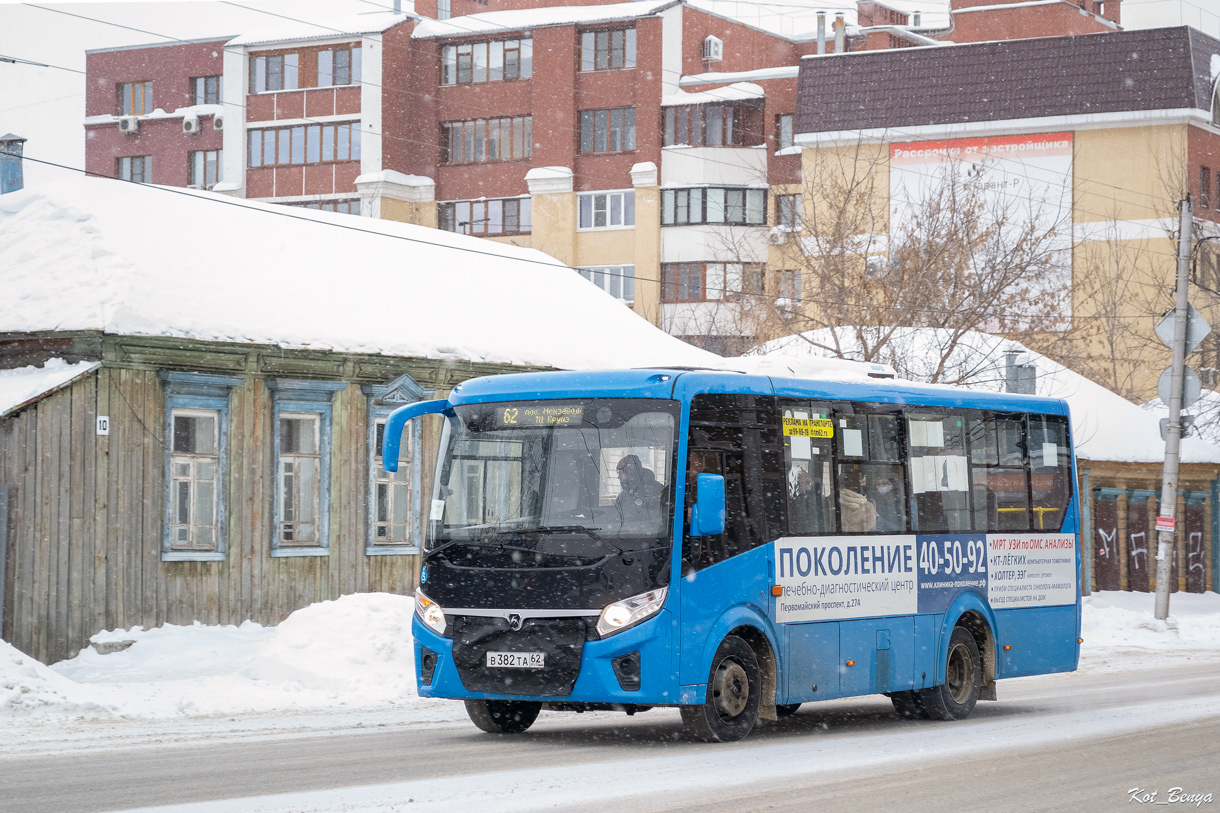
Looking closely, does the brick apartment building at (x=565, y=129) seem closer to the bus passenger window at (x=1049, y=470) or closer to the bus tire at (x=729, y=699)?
the bus passenger window at (x=1049, y=470)

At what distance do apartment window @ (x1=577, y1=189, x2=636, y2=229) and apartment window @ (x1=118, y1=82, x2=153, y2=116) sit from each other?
2554 centimetres

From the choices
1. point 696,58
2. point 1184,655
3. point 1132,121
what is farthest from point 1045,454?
point 696,58

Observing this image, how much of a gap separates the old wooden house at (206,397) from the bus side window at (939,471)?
8938 millimetres

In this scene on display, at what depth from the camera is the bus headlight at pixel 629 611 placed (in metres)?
11.8

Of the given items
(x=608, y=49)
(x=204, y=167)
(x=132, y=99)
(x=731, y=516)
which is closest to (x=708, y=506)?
(x=731, y=516)

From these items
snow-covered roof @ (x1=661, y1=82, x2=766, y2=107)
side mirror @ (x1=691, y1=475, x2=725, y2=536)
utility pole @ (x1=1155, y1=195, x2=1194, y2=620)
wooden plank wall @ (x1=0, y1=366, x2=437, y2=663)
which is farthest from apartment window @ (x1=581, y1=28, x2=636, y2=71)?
side mirror @ (x1=691, y1=475, x2=725, y2=536)

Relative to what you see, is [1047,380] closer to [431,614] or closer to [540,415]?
[540,415]

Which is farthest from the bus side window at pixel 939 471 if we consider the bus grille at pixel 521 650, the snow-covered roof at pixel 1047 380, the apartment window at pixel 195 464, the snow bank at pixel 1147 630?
the snow-covered roof at pixel 1047 380

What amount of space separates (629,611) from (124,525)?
909 cm

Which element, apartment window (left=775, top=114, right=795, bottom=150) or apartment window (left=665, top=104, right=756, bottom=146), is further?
apartment window (left=775, top=114, right=795, bottom=150)

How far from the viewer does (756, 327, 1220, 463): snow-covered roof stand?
3594 cm

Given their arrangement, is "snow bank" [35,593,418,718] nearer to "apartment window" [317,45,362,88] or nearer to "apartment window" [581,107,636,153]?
"apartment window" [581,107,636,153]

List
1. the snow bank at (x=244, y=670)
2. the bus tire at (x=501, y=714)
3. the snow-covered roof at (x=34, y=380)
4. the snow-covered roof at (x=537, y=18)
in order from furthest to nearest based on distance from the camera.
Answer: the snow-covered roof at (x=537, y=18), the snow-covered roof at (x=34, y=380), the snow bank at (x=244, y=670), the bus tire at (x=501, y=714)

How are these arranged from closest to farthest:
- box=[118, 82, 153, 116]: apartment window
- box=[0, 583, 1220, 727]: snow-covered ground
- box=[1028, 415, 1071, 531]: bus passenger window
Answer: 1. box=[0, 583, 1220, 727]: snow-covered ground
2. box=[1028, 415, 1071, 531]: bus passenger window
3. box=[118, 82, 153, 116]: apartment window
